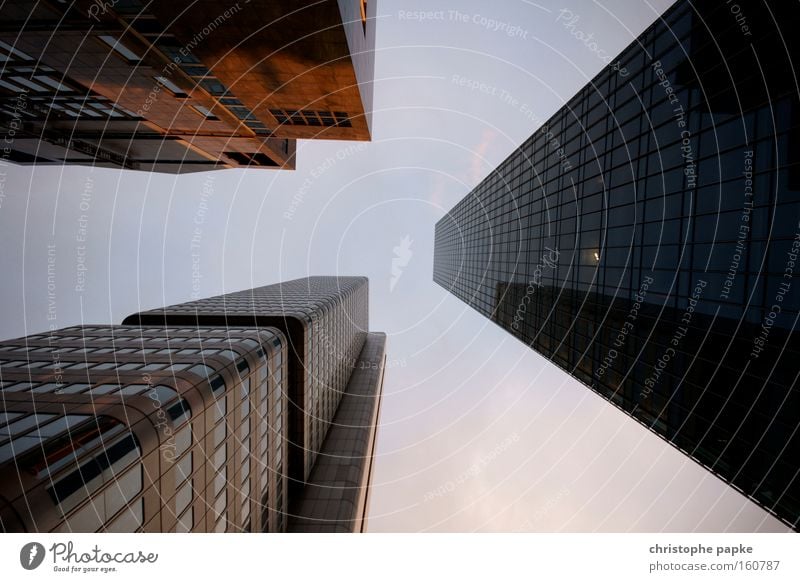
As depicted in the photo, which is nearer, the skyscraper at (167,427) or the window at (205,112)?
the skyscraper at (167,427)

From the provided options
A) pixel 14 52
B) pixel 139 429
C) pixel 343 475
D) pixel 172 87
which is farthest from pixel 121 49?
pixel 343 475

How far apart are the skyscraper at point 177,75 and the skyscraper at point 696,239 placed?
15.4m

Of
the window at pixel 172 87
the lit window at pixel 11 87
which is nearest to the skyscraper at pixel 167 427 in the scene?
the lit window at pixel 11 87

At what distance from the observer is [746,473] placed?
502 inches

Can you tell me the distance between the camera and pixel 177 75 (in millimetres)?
21484

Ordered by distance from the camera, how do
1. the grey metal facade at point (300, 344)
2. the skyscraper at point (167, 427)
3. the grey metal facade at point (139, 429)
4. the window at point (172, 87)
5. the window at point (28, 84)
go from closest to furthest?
1. the grey metal facade at point (139, 429)
2. the skyscraper at point (167, 427)
3. the window at point (28, 84)
4. the window at point (172, 87)
5. the grey metal facade at point (300, 344)

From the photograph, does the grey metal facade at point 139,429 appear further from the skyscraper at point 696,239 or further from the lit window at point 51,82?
the skyscraper at point 696,239

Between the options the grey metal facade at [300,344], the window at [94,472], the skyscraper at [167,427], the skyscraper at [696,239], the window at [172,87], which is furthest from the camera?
the grey metal facade at [300,344]

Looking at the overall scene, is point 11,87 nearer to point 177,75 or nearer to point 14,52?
point 14,52

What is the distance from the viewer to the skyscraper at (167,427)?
32.0ft

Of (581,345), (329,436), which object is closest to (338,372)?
(329,436)

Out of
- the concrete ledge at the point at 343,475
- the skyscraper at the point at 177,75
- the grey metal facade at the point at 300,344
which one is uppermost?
the skyscraper at the point at 177,75

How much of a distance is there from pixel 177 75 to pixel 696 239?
30428mm
